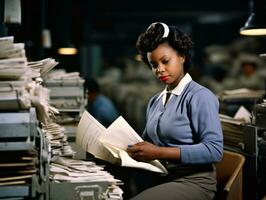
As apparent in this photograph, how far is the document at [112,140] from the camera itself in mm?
2826

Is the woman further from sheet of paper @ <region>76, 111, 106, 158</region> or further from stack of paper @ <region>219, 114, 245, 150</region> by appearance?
stack of paper @ <region>219, 114, 245, 150</region>

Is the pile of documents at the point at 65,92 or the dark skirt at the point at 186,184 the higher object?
the pile of documents at the point at 65,92

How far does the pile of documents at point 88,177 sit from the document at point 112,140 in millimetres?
138

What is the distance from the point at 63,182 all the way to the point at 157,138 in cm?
78

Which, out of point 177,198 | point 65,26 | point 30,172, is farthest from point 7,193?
point 65,26

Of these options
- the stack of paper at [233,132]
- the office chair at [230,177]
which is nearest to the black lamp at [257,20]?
the stack of paper at [233,132]

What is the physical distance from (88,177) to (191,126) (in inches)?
29.3

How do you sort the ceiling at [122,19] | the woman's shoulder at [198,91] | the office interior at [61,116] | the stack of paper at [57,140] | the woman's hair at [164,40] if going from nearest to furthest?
1. the office interior at [61,116]
2. the woman's shoulder at [198,91]
3. the woman's hair at [164,40]
4. the stack of paper at [57,140]
5. the ceiling at [122,19]

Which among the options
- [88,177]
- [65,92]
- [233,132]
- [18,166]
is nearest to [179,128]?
[88,177]

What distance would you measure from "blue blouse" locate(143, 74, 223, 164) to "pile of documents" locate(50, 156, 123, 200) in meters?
0.47

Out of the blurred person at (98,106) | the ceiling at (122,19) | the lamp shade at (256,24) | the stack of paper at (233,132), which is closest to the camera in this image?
the stack of paper at (233,132)

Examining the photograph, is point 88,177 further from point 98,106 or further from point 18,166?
point 98,106

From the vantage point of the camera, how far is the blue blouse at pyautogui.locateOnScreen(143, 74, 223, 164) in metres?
2.87

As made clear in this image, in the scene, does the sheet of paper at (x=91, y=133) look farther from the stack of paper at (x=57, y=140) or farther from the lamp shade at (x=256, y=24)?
the lamp shade at (x=256, y=24)
